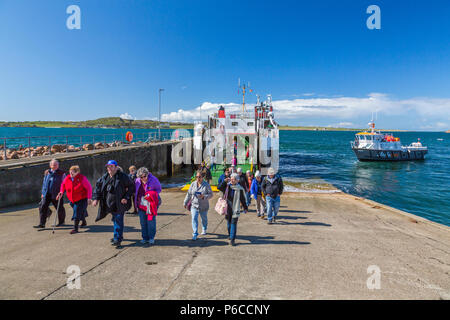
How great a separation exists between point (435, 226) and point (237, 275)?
8.50m

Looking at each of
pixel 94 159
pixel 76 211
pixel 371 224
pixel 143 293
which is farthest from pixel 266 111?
pixel 143 293

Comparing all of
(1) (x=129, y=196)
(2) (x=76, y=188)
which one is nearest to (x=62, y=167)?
(2) (x=76, y=188)

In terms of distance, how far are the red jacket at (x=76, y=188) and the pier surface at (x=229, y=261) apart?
1014mm

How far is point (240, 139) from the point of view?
85.3ft

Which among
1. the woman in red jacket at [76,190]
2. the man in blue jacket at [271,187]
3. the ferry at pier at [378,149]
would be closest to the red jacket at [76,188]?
the woman in red jacket at [76,190]

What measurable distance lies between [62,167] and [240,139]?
53.2 feet

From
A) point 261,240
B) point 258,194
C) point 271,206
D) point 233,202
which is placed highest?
point 233,202

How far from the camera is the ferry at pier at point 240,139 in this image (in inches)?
898

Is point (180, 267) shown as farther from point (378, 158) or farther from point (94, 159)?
point (378, 158)

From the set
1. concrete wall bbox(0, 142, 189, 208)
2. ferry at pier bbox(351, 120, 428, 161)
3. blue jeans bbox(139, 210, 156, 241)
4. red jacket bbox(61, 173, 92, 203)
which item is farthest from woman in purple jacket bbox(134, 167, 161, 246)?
ferry at pier bbox(351, 120, 428, 161)

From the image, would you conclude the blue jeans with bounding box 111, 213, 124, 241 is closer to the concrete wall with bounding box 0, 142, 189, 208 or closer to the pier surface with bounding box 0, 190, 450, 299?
the pier surface with bounding box 0, 190, 450, 299

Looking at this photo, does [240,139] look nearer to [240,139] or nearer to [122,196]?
[240,139]

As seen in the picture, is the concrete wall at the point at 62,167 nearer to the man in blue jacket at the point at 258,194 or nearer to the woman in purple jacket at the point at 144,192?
the woman in purple jacket at the point at 144,192

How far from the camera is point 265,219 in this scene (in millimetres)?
9039
